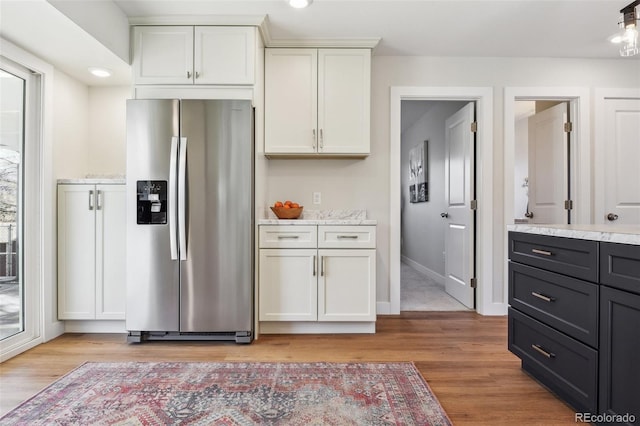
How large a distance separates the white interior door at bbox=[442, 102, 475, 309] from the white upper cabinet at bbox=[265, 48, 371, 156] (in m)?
1.22

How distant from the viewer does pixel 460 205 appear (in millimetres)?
3635

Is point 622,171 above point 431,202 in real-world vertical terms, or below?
above

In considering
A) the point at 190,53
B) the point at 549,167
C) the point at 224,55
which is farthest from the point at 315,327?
the point at 549,167

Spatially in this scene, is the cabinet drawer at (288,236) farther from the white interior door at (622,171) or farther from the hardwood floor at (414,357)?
the white interior door at (622,171)

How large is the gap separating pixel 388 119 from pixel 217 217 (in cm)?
185

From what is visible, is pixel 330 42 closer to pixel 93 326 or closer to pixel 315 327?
pixel 315 327

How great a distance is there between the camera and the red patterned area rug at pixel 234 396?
1592 millimetres

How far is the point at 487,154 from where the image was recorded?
327 cm

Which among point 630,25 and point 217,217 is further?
point 217,217

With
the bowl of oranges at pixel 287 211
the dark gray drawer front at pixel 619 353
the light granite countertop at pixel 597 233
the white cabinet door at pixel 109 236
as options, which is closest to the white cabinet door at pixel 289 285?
the bowl of oranges at pixel 287 211

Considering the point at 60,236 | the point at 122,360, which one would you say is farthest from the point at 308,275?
the point at 60,236

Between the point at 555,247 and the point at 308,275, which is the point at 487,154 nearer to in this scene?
the point at 555,247

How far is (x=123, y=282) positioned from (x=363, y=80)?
255cm

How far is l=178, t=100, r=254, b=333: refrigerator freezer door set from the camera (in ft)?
8.02
